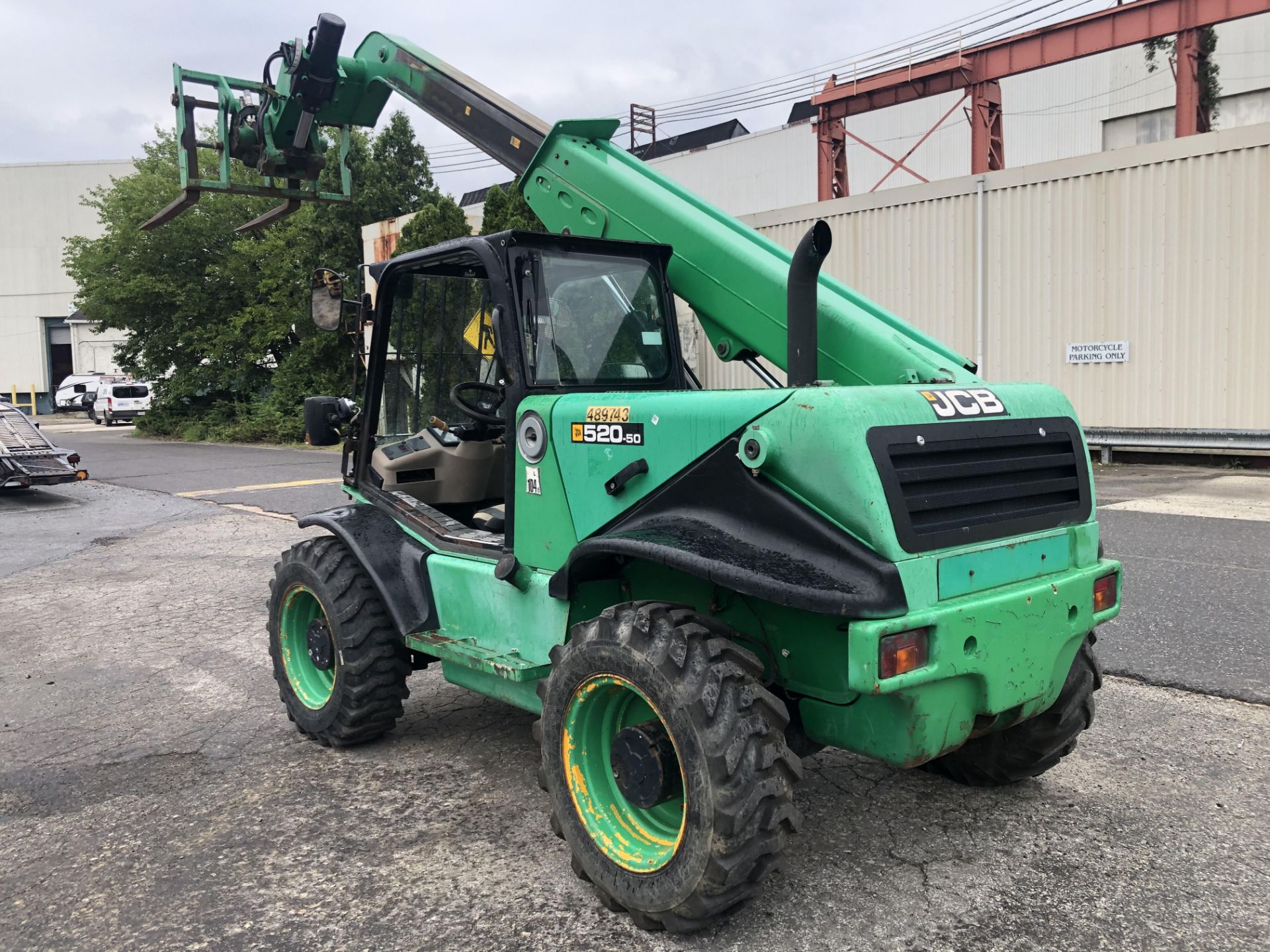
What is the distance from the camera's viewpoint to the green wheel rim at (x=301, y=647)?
4.85m

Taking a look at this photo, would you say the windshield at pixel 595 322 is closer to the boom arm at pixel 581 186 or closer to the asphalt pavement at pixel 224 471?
the boom arm at pixel 581 186

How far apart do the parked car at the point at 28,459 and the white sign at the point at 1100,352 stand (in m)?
14.5

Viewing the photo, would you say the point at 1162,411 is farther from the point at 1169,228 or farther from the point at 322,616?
the point at 322,616

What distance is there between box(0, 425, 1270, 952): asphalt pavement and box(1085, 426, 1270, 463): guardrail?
780 cm

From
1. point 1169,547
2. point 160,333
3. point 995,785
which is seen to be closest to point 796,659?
point 995,785

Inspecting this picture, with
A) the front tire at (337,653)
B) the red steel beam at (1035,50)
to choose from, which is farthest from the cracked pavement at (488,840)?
the red steel beam at (1035,50)

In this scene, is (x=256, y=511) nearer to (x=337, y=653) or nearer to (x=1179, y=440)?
(x=337, y=653)

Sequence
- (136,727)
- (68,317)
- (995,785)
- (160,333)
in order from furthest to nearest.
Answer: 1. (68,317)
2. (160,333)
3. (136,727)
4. (995,785)

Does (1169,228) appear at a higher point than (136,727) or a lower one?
higher

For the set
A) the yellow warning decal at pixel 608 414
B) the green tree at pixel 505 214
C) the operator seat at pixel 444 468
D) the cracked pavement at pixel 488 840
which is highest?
the green tree at pixel 505 214

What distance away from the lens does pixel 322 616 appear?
4.80 m

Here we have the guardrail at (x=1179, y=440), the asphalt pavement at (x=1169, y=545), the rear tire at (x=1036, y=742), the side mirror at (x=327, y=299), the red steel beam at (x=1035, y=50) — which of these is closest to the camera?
the rear tire at (x=1036, y=742)

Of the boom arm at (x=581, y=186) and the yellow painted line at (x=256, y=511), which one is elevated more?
the boom arm at (x=581, y=186)

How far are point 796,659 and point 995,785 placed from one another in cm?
133
